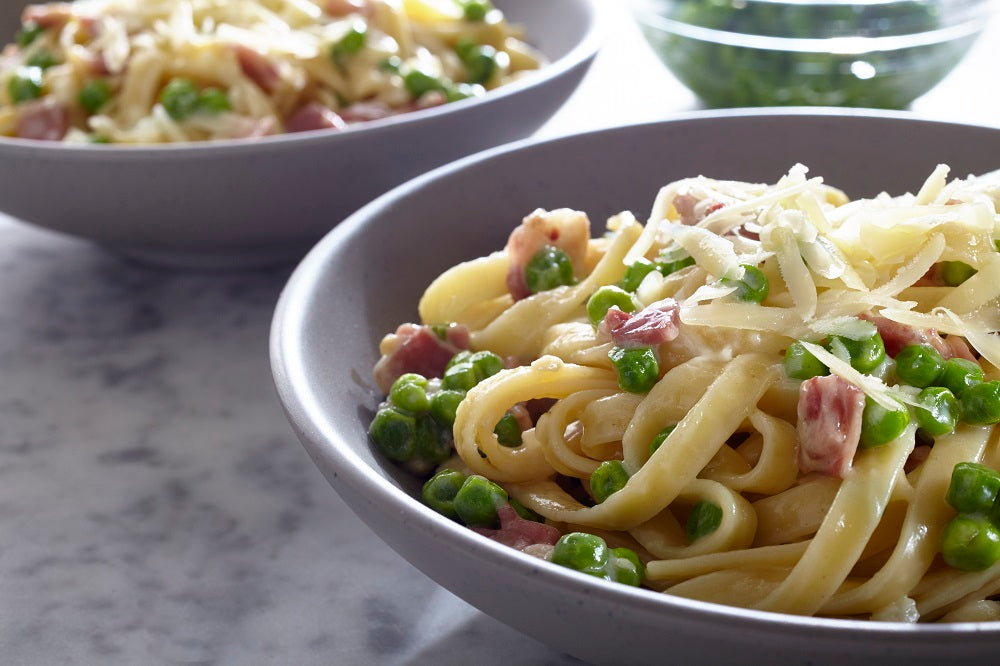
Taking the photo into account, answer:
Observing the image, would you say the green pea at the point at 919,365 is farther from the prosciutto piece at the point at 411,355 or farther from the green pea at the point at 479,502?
the prosciutto piece at the point at 411,355

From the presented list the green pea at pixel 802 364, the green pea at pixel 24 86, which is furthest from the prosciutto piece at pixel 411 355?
the green pea at pixel 24 86

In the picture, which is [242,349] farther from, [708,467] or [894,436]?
[894,436]

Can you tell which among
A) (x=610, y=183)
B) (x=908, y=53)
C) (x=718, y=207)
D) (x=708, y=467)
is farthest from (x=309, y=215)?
(x=908, y=53)

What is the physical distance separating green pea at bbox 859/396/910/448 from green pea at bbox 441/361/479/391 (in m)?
0.86

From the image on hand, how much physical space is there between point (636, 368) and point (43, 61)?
2.93 meters

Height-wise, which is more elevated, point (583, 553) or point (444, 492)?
point (583, 553)

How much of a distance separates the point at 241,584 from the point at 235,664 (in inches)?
10.3

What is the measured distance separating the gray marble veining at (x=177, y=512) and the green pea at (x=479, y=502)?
26cm

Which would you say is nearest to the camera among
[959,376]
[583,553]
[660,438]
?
[583,553]

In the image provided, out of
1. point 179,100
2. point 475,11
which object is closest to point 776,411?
point 179,100

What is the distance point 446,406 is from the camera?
8.11 ft

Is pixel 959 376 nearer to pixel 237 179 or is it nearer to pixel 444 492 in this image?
pixel 444 492

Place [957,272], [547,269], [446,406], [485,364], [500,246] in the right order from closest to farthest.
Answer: [957,272], [446,406], [485,364], [547,269], [500,246]

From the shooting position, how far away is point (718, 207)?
8.32 ft
